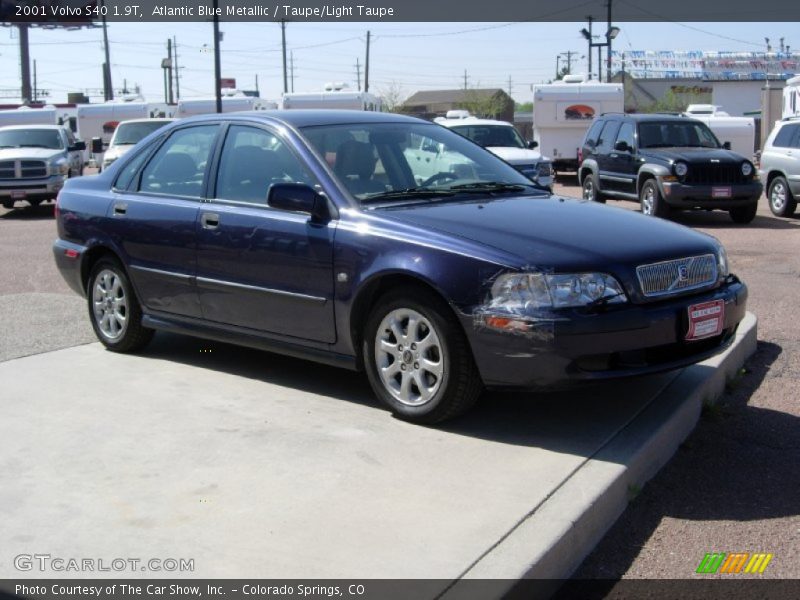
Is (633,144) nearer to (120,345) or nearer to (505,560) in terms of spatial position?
(120,345)

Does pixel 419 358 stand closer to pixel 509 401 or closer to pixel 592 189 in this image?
pixel 509 401

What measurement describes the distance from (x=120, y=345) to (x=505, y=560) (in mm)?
3995

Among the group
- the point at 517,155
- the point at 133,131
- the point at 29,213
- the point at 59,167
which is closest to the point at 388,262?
the point at 517,155

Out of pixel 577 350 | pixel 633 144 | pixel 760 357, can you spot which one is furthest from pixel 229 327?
pixel 633 144

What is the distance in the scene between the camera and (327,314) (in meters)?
5.38

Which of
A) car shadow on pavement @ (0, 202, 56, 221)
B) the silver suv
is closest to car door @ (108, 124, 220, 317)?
the silver suv

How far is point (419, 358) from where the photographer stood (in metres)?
5.00

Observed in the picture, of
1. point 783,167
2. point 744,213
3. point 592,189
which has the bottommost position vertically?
point 744,213

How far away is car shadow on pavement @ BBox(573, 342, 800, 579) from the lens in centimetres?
403

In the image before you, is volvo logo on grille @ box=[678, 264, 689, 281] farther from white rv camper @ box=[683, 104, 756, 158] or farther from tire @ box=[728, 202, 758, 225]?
white rv camper @ box=[683, 104, 756, 158]

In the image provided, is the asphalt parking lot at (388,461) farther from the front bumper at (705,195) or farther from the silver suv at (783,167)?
the silver suv at (783,167)

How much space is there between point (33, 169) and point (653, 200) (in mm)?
11861

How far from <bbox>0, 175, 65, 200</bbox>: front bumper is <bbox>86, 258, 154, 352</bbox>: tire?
45.3ft

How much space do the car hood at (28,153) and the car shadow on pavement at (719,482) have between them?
1702cm
